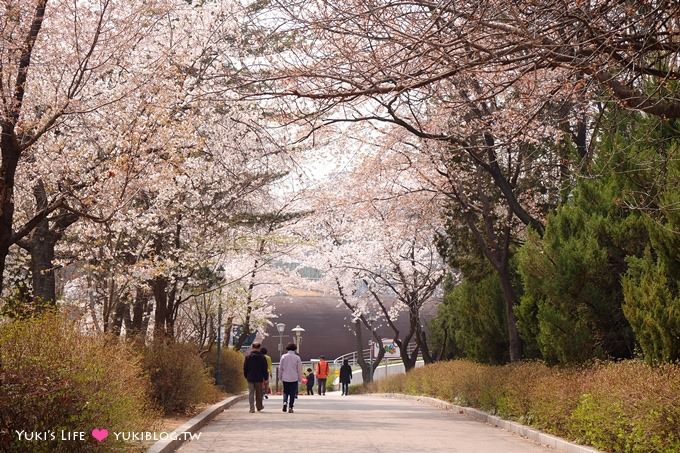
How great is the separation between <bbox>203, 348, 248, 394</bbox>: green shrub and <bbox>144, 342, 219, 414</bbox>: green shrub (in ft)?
46.4

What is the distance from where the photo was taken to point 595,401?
13.6 m

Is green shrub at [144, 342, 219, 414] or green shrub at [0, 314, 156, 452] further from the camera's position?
green shrub at [144, 342, 219, 414]

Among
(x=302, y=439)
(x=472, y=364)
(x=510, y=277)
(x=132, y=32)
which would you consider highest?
(x=132, y=32)

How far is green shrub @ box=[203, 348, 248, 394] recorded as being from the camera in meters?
35.7

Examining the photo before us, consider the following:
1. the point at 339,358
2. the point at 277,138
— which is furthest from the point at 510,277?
the point at 339,358

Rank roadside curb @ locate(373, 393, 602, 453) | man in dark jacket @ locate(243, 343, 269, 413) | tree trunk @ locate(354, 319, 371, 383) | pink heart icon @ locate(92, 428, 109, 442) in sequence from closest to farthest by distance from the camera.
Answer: pink heart icon @ locate(92, 428, 109, 442) < roadside curb @ locate(373, 393, 602, 453) < man in dark jacket @ locate(243, 343, 269, 413) < tree trunk @ locate(354, 319, 371, 383)

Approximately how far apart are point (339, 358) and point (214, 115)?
5848cm

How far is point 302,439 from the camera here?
15.7m

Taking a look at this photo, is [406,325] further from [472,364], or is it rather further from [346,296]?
[472,364]

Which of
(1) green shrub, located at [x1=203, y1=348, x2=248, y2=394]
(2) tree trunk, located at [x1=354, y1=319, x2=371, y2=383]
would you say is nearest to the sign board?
(2) tree trunk, located at [x1=354, y1=319, x2=371, y2=383]

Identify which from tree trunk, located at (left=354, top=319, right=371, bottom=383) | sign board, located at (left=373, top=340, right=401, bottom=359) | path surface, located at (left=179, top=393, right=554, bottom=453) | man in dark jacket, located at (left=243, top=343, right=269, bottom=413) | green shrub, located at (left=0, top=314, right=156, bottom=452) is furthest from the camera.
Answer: sign board, located at (left=373, top=340, right=401, bottom=359)

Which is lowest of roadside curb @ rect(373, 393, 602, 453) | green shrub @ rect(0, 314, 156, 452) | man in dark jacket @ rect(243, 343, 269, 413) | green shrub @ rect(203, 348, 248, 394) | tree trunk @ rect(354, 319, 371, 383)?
roadside curb @ rect(373, 393, 602, 453)

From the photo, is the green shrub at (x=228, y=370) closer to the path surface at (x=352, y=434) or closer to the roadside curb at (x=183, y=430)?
the roadside curb at (x=183, y=430)

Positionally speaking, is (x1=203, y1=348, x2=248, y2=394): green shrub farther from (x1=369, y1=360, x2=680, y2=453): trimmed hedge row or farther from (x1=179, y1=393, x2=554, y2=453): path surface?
(x1=369, y1=360, x2=680, y2=453): trimmed hedge row
